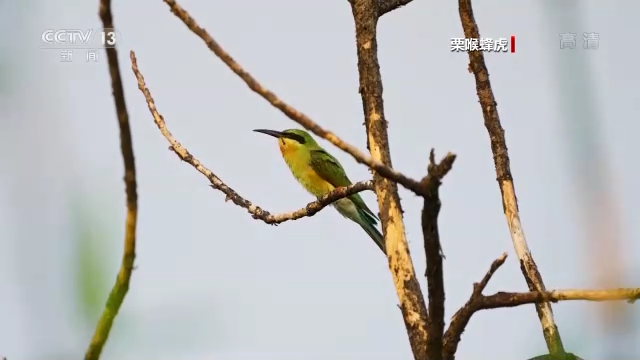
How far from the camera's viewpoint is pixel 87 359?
0.72 m

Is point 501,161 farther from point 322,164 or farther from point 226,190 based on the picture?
point 322,164

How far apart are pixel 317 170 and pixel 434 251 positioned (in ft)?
12.7

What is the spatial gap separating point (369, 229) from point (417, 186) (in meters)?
3.22

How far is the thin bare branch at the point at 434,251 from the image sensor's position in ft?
4.26

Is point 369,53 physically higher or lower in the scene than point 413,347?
higher

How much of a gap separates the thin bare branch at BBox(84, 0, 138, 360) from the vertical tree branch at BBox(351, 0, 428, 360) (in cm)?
90

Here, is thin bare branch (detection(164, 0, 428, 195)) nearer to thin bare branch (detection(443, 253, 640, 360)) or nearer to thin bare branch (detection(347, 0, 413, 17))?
thin bare branch (detection(443, 253, 640, 360))

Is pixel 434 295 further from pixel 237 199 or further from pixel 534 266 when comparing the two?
pixel 237 199

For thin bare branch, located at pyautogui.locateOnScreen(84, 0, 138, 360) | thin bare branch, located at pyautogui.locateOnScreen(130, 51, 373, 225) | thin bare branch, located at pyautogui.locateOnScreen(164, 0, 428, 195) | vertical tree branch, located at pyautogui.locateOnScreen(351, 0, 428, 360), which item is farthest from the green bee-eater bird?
thin bare branch, located at pyautogui.locateOnScreen(84, 0, 138, 360)

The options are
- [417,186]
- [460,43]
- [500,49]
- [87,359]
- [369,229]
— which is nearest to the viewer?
[87,359]

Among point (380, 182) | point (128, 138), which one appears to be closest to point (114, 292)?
point (128, 138)

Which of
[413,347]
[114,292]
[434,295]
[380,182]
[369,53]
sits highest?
[369,53]

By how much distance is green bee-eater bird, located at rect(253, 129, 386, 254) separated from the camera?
4.77 m

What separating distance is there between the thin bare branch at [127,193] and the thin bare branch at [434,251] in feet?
1.91
